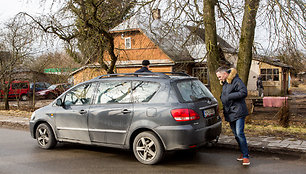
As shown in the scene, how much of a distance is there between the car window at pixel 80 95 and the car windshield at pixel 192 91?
204 cm

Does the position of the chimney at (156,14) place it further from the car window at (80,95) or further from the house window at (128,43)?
the house window at (128,43)

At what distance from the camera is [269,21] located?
10.1 m

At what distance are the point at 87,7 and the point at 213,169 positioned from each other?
9.06 metres

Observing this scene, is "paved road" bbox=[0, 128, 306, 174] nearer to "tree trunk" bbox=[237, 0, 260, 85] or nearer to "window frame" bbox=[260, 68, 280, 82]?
"tree trunk" bbox=[237, 0, 260, 85]

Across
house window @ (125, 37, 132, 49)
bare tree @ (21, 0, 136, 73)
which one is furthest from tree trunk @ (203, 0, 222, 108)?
house window @ (125, 37, 132, 49)

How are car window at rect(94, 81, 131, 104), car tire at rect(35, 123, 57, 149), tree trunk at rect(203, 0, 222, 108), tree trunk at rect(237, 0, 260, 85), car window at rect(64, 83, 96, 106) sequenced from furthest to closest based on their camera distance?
tree trunk at rect(203, 0, 222, 108) < tree trunk at rect(237, 0, 260, 85) < car tire at rect(35, 123, 57, 149) < car window at rect(64, 83, 96, 106) < car window at rect(94, 81, 131, 104)

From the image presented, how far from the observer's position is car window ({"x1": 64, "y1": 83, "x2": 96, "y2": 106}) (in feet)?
21.9

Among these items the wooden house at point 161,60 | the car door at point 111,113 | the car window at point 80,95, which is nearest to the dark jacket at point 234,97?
the car door at point 111,113

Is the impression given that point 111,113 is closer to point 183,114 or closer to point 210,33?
point 183,114

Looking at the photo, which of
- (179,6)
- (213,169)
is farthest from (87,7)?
(213,169)

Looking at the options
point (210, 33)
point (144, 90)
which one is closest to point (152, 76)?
point (144, 90)

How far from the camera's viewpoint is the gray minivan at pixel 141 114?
546cm

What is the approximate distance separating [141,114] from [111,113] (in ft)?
2.31

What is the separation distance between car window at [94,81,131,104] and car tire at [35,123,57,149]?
161 centimetres
